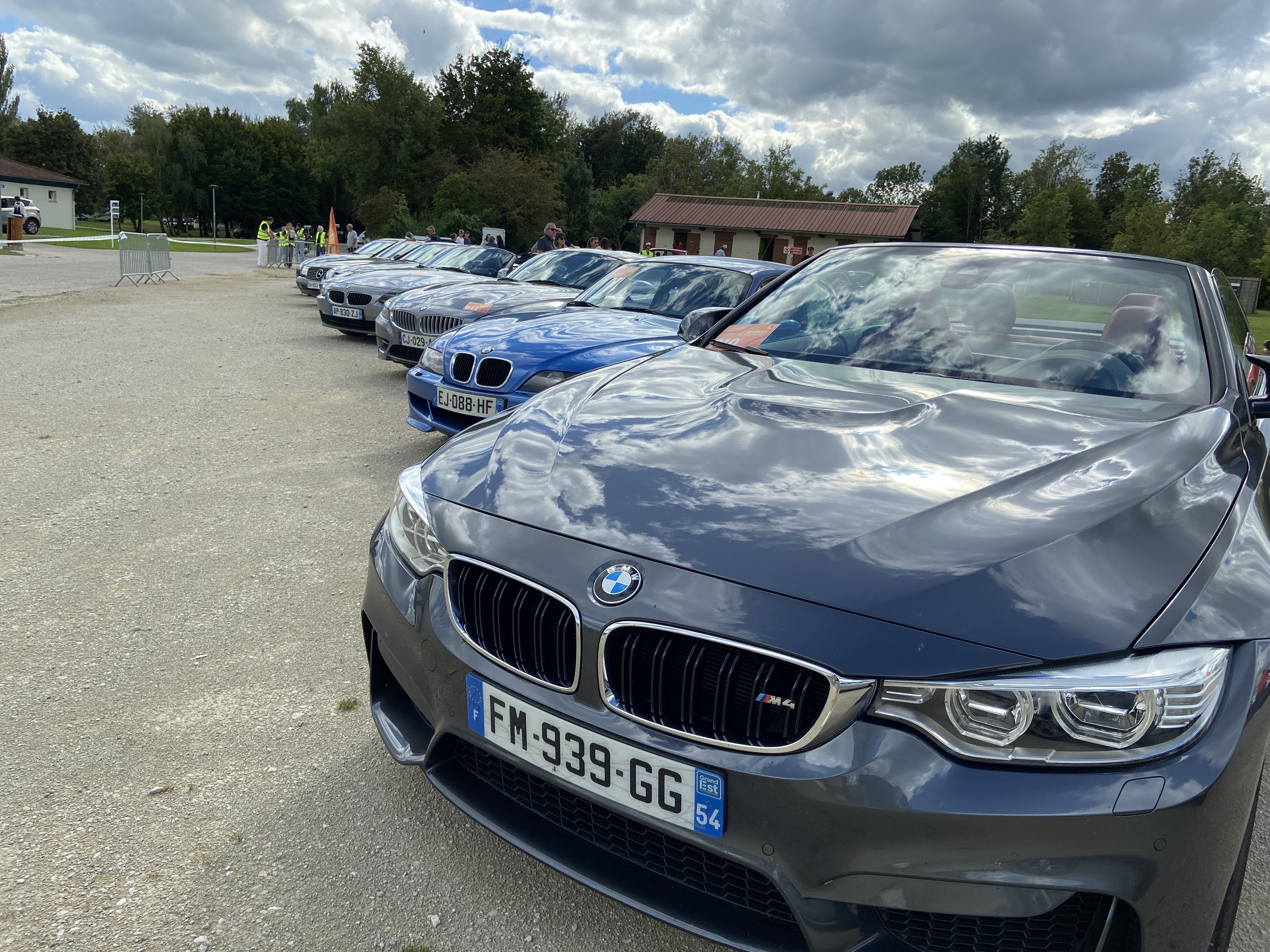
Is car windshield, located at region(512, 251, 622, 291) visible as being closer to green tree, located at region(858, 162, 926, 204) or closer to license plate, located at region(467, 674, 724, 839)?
license plate, located at region(467, 674, 724, 839)

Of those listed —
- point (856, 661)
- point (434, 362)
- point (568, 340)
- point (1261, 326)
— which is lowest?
point (434, 362)

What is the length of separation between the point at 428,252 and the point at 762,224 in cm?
A: 4987

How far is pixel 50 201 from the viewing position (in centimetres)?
6712

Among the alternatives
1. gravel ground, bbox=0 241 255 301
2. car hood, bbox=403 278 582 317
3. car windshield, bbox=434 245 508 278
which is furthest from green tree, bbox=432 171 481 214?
car hood, bbox=403 278 582 317

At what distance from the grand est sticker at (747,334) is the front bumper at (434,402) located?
2188 millimetres

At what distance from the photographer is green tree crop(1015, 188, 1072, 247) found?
229 ft

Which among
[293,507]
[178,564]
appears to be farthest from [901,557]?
[293,507]

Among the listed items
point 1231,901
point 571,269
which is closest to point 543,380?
point 1231,901

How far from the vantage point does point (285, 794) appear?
7.80ft

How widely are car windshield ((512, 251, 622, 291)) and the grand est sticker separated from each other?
587cm

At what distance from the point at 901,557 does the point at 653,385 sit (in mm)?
1197

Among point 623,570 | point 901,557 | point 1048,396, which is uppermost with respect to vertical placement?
point 1048,396

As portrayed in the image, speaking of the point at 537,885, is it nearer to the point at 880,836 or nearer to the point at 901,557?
the point at 880,836

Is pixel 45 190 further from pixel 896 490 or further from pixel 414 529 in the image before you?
pixel 896 490
